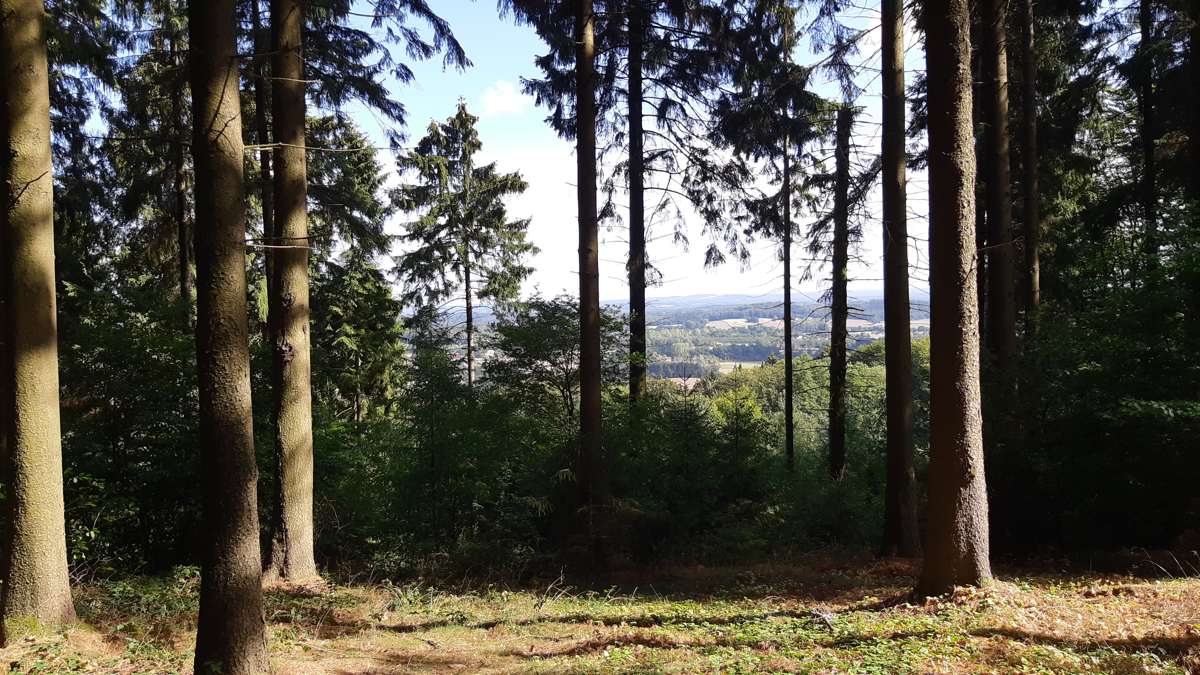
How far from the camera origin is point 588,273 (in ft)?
34.0

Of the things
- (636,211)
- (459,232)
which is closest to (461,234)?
(459,232)

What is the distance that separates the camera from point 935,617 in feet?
20.8

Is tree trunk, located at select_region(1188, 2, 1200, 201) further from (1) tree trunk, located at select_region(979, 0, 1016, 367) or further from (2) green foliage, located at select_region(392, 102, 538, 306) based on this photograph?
(2) green foliage, located at select_region(392, 102, 538, 306)

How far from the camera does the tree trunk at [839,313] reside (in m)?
15.3

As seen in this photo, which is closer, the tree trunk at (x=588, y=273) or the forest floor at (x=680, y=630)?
the forest floor at (x=680, y=630)

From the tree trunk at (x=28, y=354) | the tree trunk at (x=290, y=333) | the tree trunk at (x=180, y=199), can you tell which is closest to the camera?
the tree trunk at (x=28, y=354)

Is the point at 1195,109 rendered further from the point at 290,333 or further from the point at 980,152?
the point at 290,333

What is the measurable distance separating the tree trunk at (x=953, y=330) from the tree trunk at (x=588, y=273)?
191 inches

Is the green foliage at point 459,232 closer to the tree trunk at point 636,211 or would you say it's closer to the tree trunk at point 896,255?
the tree trunk at point 636,211

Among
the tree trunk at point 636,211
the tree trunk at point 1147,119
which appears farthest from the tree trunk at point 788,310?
the tree trunk at point 1147,119

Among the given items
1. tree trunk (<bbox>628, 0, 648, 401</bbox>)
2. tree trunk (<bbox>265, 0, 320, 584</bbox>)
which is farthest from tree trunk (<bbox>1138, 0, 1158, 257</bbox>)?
tree trunk (<bbox>265, 0, 320, 584</bbox>)

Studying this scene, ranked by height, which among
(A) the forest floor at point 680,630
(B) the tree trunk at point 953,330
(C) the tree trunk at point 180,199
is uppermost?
(C) the tree trunk at point 180,199

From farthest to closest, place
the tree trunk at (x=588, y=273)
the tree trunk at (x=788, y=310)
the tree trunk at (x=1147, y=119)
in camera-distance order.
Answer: the tree trunk at (x=788, y=310)
the tree trunk at (x=1147, y=119)
the tree trunk at (x=588, y=273)

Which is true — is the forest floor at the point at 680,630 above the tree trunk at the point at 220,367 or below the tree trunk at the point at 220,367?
below
